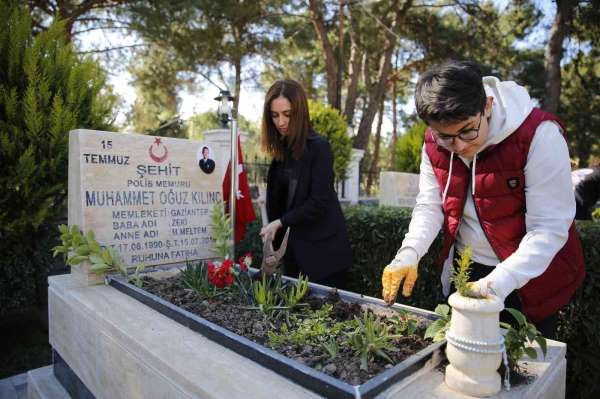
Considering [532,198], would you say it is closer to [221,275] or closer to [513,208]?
[513,208]

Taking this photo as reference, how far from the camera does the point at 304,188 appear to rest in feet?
7.82

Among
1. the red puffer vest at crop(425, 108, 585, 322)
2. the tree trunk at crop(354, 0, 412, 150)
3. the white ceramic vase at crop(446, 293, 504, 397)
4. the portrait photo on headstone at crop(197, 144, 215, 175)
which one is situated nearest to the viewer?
the white ceramic vase at crop(446, 293, 504, 397)

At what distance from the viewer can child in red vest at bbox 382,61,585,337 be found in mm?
1286

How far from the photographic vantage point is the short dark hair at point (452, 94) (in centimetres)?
126

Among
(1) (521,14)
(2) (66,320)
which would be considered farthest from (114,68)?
(1) (521,14)

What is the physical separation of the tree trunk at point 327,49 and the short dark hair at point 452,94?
11.3m

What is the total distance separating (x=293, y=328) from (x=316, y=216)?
2.49 ft

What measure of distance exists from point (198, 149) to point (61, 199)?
1.44 meters

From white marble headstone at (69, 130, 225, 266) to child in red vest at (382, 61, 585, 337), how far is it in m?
1.77

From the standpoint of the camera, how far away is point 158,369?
1.44 metres

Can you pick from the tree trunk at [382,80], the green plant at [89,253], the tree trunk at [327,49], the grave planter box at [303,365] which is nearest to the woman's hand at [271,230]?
the grave planter box at [303,365]

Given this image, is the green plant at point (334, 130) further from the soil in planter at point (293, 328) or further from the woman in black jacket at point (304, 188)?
the soil in planter at point (293, 328)

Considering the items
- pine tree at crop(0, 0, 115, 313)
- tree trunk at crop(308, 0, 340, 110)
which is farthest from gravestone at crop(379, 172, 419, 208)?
tree trunk at crop(308, 0, 340, 110)

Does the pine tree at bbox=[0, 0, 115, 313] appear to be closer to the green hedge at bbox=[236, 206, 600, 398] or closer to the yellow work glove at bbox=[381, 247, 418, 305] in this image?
the green hedge at bbox=[236, 206, 600, 398]
